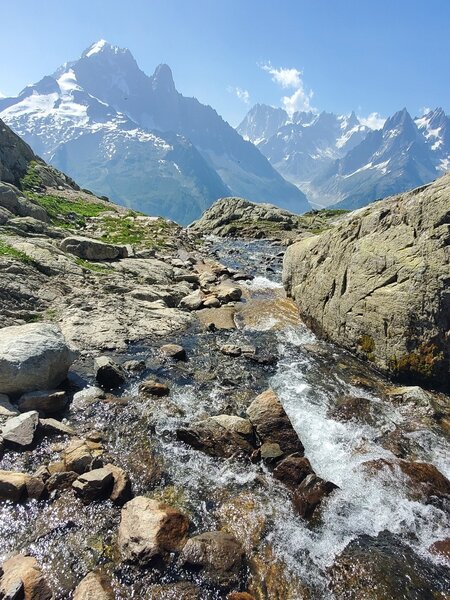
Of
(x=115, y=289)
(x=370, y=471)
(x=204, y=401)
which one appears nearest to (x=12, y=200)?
(x=115, y=289)

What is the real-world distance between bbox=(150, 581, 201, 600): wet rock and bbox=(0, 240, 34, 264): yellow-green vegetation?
21423 millimetres

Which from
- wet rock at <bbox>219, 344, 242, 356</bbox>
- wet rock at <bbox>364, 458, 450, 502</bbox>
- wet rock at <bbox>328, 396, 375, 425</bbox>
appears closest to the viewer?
wet rock at <bbox>364, 458, 450, 502</bbox>

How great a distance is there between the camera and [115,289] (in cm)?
2642

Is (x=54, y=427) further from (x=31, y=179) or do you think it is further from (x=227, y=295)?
(x=31, y=179)

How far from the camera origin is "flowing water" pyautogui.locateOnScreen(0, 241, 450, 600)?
884cm

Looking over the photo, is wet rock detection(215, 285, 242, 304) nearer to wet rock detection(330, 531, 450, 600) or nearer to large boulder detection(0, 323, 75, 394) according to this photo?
large boulder detection(0, 323, 75, 394)

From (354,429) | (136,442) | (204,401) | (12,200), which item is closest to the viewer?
(136,442)

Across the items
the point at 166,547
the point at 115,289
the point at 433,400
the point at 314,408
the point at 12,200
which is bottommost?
the point at 166,547

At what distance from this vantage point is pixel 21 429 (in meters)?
11.8

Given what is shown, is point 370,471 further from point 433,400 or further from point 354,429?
point 433,400

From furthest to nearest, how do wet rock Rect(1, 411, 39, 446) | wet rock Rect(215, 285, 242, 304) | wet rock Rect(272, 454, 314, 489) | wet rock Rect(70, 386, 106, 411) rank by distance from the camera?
1. wet rock Rect(215, 285, 242, 304)
2. wet rock Rect(70, 386, 106, 411)
3. wet rock Rect(1, 411, 39, 446)
4. wet rock Rect(272, 454, 314, 489)

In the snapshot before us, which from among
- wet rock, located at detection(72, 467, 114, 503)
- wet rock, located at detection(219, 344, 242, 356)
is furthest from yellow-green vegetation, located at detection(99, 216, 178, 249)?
wet rock, located at detection(72, 467, 114, 503)

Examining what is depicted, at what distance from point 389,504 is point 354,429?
143 inches

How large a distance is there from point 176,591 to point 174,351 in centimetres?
1221
